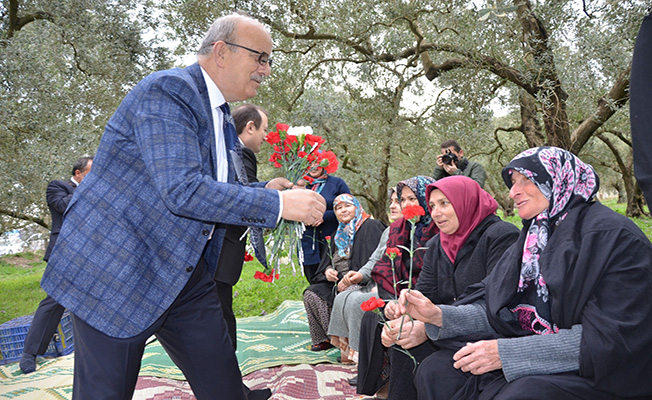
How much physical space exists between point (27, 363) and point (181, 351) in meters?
4.35

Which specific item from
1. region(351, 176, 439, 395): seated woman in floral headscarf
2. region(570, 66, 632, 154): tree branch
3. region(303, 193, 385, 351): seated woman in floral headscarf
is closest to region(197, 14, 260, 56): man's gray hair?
region(351, 176, 439, 395): seated woman in floral headscarf

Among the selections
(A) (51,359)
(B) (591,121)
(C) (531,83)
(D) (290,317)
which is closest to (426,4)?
(C) (531,83)

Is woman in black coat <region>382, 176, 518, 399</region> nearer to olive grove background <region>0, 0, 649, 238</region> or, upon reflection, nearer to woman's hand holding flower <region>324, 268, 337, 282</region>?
woman's hand holding flower <region>324, 268, 337, 282</region>

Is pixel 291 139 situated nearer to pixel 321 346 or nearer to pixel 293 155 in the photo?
pixel 293 155

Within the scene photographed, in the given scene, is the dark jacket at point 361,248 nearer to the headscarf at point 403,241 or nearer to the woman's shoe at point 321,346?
the woman's shoe at point 321,346

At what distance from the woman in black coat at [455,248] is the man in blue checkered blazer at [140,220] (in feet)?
4.93

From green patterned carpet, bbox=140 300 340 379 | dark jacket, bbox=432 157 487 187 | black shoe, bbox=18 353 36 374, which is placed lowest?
black shoe, bbox=18 353 36 374

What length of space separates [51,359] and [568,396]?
19.5 ft

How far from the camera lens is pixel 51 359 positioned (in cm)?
593

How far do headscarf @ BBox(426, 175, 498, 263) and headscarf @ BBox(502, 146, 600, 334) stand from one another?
2.19ft

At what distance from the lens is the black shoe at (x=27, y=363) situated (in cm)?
534

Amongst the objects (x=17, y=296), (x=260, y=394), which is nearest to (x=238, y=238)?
(x=260, y=394)

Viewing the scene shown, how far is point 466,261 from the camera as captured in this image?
3.21 meters

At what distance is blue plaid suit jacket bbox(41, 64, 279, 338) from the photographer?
6.00 ft
